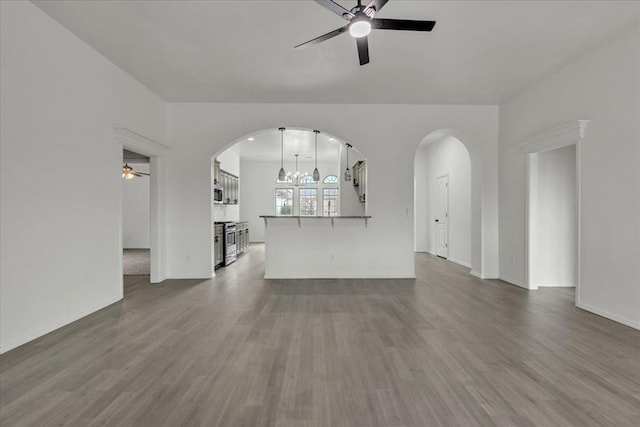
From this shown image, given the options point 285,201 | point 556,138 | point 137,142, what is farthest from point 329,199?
point 556,138

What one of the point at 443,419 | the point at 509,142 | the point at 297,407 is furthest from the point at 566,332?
the point at 509,142

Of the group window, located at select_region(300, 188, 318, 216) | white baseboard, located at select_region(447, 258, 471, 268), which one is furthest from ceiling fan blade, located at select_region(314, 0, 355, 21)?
window, located at select_region(300, 188, 318, 216)

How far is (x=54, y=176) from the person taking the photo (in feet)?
10.4

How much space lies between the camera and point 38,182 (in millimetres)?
2996

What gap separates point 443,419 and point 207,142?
5.34 metres

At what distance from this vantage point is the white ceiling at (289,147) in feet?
26.4

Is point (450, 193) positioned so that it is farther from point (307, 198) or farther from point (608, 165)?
point (307, 198)

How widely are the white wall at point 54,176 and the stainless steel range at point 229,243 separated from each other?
9.24ft

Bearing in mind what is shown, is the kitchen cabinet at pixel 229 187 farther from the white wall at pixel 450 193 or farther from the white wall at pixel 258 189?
the white wall at pixel 450 193

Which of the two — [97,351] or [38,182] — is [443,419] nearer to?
[97,351]

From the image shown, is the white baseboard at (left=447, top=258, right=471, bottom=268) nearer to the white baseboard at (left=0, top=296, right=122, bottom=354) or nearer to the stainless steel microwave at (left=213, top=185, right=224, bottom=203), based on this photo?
the stainless steel microwave at (left=213, top=185, right=224, bottom=203)

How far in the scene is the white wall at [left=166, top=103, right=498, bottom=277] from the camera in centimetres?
557

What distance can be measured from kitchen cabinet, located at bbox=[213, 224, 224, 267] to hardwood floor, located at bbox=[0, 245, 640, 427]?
7.97ft

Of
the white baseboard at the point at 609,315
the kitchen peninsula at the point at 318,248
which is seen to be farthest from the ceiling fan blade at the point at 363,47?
the white baseboard at the point at 609,315
